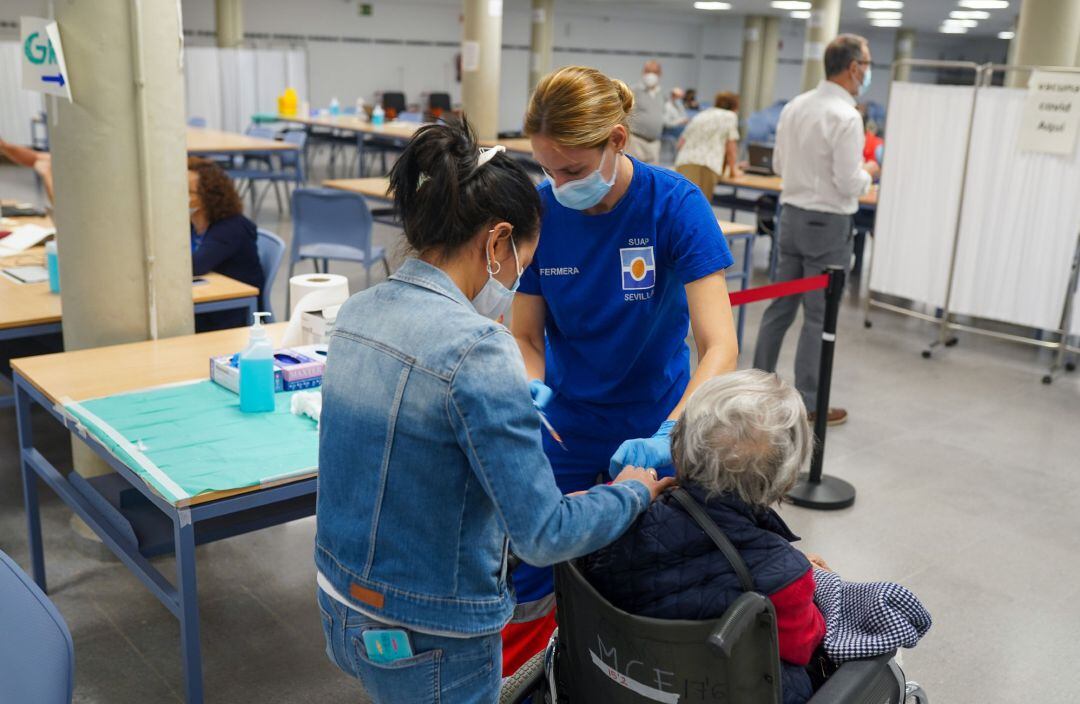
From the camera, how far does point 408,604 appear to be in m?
1.23

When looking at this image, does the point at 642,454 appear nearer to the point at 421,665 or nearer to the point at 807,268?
the point at 421,665

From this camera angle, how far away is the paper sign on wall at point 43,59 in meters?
2.57

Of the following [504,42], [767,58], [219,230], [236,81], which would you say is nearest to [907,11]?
[767,58]

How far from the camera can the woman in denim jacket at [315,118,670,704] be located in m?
1.14

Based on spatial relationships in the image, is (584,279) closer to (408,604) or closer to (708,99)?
(408,604)

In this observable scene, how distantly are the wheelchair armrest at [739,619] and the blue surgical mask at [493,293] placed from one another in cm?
49

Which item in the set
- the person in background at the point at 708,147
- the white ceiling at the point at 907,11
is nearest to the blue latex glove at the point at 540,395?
the person in background at the point at 708,147

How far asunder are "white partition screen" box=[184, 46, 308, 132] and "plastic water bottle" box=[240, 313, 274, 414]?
1202 centimetres

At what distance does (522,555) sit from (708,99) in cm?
2179

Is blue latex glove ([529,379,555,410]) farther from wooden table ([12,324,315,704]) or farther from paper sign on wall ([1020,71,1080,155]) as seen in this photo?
paper sign on wall ([1020,71,1080,155])

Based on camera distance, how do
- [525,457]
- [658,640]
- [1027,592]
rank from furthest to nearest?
[1027,592], [658,640], [525,457]

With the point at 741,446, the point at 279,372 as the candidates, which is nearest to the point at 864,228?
the point at 279,372

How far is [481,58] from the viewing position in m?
9.73

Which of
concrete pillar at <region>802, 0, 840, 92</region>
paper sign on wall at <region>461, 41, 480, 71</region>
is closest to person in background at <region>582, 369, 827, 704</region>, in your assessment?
paper sign on wall at <region>461, 41, 480, 71</region>
